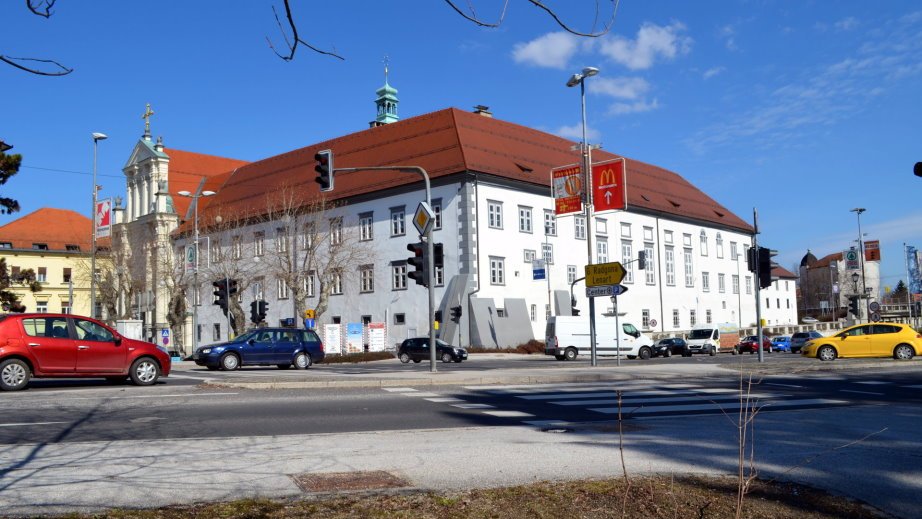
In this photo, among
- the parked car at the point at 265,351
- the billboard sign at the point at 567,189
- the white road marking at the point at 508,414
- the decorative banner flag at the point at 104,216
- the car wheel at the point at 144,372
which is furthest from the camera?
the decorative banner flag at the point at 104,216

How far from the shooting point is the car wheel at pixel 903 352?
28.8m

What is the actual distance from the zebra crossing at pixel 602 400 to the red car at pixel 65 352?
227 inches

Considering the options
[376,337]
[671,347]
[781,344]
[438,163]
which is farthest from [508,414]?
[781,344]

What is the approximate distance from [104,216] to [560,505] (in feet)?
155

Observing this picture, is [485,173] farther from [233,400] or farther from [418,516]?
[418,516]

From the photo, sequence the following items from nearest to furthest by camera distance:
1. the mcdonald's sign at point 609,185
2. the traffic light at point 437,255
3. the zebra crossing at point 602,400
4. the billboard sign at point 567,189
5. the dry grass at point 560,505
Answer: the dry grass at point 560,505
the zebra crossing at point 602,400
the traffic light at point 437,255
the mcdonald's sign at point 609,185
the billboard sign at point 567,189

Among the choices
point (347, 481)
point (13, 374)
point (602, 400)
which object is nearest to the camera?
point (347, 481)

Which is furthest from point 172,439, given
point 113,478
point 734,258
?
point 734,258

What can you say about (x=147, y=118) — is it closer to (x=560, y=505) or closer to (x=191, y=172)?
(x=191, y=172)

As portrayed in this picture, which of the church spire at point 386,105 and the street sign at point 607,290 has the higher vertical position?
the church spire at point 386,105

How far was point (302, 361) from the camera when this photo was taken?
3011 cm

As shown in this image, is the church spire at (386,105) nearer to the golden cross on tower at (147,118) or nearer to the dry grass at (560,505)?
the golden cross on tower at (147,118)

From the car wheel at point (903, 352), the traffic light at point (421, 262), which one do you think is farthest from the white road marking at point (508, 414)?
the car wheel at point (903, 352)

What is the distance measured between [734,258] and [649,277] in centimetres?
1695
